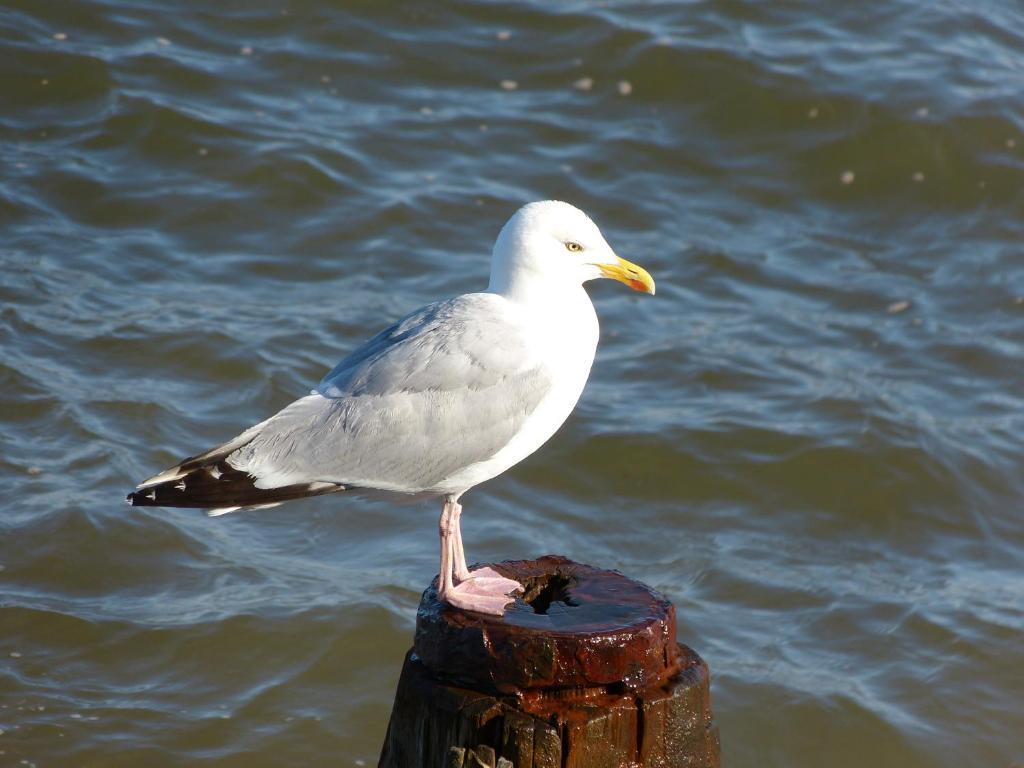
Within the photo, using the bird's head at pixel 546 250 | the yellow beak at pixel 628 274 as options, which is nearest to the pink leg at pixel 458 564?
the bird's head at pixel 546 250

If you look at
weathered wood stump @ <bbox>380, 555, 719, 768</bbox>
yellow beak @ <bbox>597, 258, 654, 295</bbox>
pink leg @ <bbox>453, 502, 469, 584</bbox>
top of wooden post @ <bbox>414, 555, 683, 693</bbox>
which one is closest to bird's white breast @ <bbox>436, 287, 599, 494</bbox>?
pink leg @ <bbox>453, 502, 469, 584</bbox>

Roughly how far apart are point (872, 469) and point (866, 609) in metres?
1.25

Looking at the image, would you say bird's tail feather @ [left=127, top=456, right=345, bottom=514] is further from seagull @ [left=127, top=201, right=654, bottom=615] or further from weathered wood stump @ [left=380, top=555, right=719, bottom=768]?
weathered wood stump @ [left=380, top=555, right=719, bottom=768]

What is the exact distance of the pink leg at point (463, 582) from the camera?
3.66 metres

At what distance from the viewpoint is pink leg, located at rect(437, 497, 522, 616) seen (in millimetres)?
3658

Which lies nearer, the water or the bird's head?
the bird's head

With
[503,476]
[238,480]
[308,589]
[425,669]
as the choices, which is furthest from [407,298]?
[425,669]

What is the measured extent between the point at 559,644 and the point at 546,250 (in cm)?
153

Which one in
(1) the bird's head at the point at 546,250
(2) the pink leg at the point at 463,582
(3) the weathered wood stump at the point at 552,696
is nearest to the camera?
(3) the weathered wood stump at the point at 552,696

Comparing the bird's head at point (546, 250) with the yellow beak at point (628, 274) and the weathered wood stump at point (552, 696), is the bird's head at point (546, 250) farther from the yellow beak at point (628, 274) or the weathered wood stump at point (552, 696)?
the weathered wood stump at point (552, 696)

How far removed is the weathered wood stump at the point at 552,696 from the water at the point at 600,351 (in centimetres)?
240

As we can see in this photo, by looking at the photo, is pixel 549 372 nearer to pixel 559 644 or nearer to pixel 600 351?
pixel 559 644

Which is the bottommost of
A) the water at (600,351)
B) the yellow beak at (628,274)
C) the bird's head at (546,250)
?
the water at (600,351)

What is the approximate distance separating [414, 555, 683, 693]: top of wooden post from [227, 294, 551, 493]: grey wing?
702 millimetres
